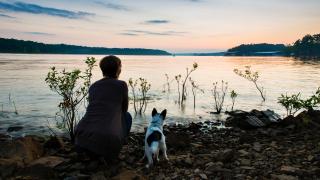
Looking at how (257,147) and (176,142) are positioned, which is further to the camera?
(176,142)

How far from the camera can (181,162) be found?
30.9 ft

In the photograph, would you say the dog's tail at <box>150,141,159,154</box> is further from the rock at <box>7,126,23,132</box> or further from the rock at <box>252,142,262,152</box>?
the rock at <box>7,126,23,132</box>

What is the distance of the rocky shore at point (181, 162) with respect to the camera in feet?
26.3

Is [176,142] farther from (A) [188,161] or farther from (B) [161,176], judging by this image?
(B) [161,176]

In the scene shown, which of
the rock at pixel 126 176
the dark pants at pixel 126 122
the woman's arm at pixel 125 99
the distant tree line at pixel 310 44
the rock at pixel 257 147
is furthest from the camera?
the distant tree line at pixel 310 44

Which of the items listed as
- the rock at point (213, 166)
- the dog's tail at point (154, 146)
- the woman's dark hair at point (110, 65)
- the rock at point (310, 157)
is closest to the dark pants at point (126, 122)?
the dog's tail at point (154, 146)

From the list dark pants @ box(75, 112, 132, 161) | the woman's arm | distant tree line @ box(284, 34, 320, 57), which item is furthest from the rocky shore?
distant tree line @ box(284, 34, 320, 57)

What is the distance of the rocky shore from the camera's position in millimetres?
8008

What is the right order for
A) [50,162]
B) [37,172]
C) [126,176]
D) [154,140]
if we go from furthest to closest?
1. [154,140]
2. [50,162]
3. [37,172]
4. [126,176]

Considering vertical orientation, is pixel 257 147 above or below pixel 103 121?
below

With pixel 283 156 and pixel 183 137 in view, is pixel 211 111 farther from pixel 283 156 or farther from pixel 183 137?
pixel 283 156

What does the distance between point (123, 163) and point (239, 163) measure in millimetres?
2791

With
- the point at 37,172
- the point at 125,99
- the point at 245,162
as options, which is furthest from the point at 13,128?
the point at 245,162

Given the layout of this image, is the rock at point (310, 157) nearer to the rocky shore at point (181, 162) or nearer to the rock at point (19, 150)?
the rocky shore at point (181, 162)
